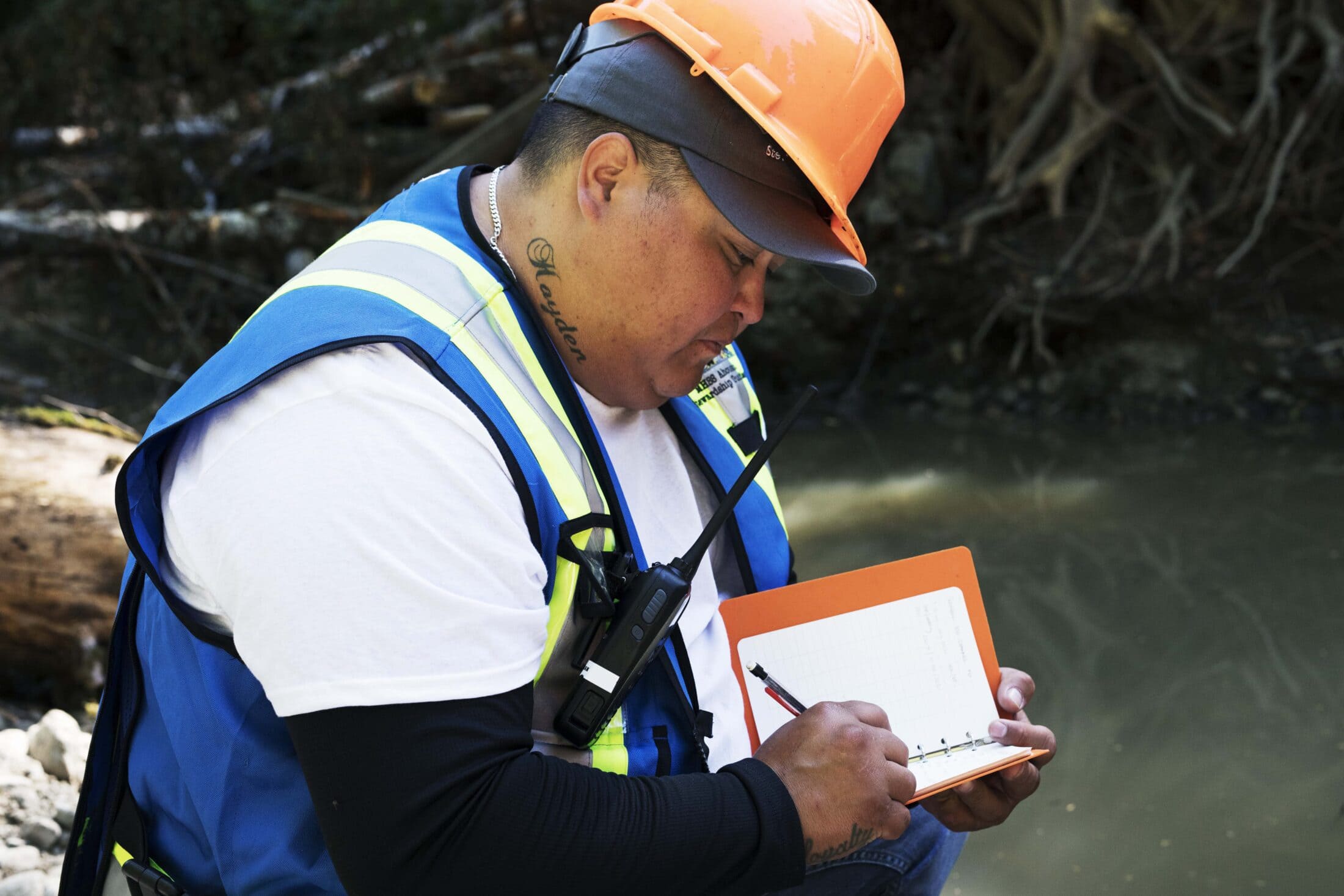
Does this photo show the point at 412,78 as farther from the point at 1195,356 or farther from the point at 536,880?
the point at 536,880

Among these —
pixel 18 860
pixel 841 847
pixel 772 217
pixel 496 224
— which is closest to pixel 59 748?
pixel 18 860

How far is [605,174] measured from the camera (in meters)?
1.19

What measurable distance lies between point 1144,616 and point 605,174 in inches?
95.4

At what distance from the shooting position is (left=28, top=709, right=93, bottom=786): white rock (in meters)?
2.25

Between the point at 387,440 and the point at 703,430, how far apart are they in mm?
639

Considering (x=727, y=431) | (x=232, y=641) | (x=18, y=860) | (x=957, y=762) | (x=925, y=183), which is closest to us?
(x=232, y=641)

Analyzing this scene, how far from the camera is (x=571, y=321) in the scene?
1.27m

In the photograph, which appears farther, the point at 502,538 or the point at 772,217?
the point at 772,217

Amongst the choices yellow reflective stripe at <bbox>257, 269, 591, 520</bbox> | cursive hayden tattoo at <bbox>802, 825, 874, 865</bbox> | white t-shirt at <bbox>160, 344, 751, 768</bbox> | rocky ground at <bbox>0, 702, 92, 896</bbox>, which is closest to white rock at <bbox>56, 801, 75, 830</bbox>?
rocky ground at <bbox>0, 702, 92, 896</bbox>

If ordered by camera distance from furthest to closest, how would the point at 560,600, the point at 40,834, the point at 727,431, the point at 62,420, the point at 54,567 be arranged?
the point at 62,420
the point at 54,567
the point at 40,834
the point at 727,431
the point at 560,600

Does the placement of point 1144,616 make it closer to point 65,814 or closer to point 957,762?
point 957,762

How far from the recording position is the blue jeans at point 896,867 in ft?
4.58

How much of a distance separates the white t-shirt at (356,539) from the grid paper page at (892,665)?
20.7 inches

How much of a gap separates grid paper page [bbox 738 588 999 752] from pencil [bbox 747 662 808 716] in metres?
0.02
